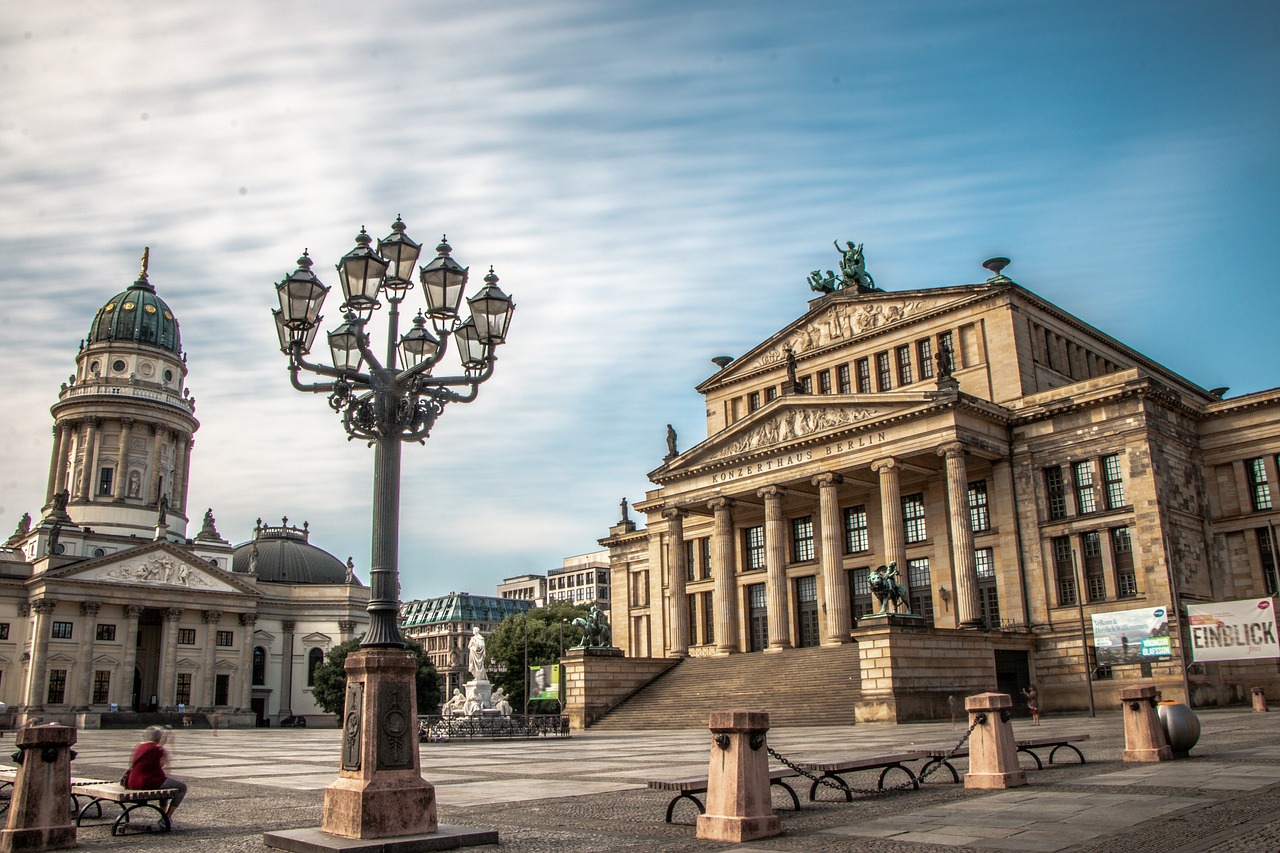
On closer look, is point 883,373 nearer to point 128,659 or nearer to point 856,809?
point 856,809

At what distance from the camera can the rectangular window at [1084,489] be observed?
Result: 144 ft

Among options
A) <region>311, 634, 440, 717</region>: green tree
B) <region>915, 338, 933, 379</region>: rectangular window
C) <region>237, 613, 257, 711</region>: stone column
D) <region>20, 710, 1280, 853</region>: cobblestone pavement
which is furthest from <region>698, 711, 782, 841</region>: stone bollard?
<region>237, 613, 257, 711</region>: stone column

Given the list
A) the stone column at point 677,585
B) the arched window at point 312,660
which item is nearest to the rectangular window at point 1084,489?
the stone column at point 677,585

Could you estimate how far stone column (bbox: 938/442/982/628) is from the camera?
42969 millimetres

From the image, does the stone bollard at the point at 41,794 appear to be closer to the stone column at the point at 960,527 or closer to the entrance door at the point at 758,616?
the stone column at the point at 960,527

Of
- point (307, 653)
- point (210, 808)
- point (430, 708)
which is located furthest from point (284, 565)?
point (210, 808)

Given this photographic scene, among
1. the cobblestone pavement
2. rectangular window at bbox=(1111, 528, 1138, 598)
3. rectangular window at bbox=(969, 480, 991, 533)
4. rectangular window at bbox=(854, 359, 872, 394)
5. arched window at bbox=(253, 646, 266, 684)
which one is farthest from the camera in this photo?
arched window at bbox=(253, 646, 266, 684)

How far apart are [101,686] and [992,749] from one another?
83567mm

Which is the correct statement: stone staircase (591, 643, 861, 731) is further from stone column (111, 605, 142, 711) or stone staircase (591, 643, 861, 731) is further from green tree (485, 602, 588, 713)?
stone column (111, 605, 142, 711)

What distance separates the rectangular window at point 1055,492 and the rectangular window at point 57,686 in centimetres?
7335

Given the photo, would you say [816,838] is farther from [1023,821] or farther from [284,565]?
[284,565]

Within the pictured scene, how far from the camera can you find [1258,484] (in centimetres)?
4528

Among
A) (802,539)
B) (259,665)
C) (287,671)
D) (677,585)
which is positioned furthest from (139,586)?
(802,539)

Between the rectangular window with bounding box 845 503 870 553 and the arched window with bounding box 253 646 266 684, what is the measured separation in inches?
2524
